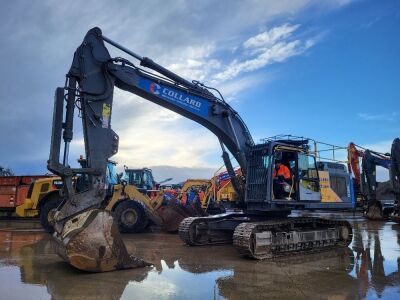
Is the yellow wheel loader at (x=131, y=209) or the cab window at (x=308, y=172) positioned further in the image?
the yellow wheel loader at (x=131, y=209)

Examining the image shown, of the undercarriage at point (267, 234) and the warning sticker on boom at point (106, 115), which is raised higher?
the warning sticker on boom at point (106, 115)

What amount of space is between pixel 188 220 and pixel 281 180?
2.80 metres

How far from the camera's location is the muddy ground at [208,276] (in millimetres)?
6074

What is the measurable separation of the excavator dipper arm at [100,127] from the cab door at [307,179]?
151 centimetres

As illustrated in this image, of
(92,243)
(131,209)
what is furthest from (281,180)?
(131,209)

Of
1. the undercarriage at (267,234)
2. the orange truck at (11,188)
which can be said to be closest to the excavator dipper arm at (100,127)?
the undercarriage at (267,234)

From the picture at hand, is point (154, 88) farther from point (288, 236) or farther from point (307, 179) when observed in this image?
point (288, 236)

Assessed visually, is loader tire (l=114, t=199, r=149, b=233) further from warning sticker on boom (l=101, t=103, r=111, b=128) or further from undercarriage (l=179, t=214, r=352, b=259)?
warning sticker on boom (l=101, t=103, r=111, b=128)

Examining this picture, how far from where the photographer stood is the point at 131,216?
14.1m

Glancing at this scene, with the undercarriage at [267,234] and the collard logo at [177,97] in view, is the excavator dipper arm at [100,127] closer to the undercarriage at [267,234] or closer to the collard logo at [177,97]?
the collard logo at [177,97]

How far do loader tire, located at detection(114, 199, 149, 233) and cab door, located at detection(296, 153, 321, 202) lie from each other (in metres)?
6.05

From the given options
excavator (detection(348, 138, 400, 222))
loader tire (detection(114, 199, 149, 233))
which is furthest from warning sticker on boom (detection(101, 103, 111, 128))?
excavator (detection(348, 138, 400, 222))

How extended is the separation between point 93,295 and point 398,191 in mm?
17728

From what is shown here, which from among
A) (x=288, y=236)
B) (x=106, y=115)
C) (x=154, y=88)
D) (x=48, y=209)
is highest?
(x=154, y=88)
